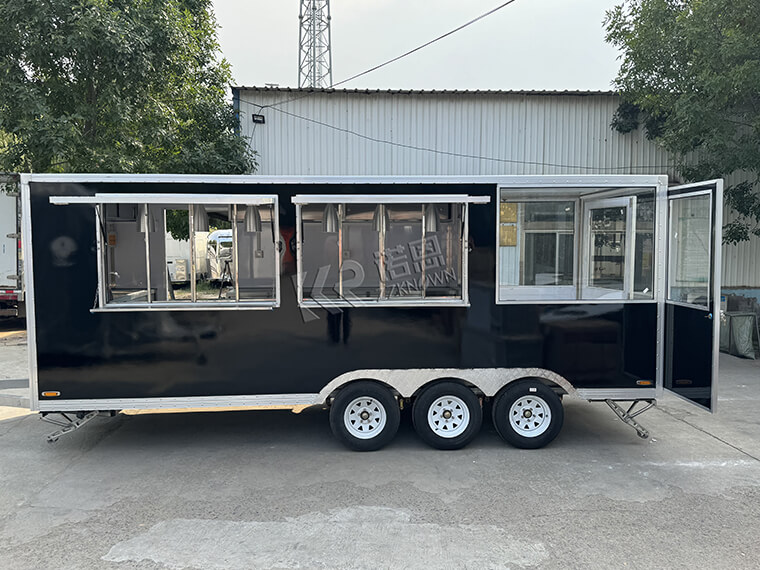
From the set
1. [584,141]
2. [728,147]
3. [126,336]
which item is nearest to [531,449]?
[126,336]

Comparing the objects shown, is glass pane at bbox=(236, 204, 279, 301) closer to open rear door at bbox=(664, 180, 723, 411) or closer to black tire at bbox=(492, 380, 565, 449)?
black tire at bbox=(492, 380, 565, 449)

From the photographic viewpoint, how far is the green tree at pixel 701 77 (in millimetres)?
9016

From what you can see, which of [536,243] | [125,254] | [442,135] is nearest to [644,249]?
[536,243]

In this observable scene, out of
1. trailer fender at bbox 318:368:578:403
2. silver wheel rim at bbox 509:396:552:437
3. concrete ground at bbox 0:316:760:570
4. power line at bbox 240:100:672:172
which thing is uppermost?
power line at bbox 240:100:672:172

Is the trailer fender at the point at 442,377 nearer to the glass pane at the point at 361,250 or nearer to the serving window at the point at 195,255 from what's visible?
the glass pane at the point at 361,250

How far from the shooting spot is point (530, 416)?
5.79 metres

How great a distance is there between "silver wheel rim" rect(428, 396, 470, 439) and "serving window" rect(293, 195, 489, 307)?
1048mm

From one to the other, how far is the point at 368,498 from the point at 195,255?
116 inches

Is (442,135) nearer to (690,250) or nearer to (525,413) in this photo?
(690,250)

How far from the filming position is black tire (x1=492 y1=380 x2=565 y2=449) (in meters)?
5.70

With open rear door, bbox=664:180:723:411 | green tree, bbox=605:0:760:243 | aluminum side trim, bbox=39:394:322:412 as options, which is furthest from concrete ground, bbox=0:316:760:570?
green tree, bbox=605:0:760:243

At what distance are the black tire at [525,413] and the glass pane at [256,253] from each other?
8.69ft

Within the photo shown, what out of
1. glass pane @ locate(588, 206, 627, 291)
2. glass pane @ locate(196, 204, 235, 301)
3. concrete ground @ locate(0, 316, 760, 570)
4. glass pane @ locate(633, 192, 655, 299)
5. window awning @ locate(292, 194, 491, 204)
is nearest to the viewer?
concrete ground @ locate(0, 316, 760, 570)

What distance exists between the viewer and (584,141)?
42.4 feet
